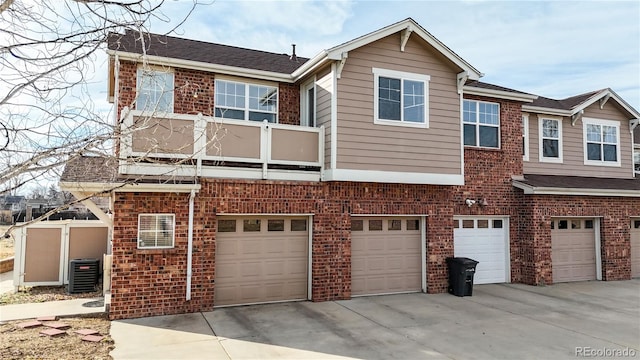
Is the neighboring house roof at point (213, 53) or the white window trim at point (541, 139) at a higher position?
the neighboring house roof at point (213, 53)

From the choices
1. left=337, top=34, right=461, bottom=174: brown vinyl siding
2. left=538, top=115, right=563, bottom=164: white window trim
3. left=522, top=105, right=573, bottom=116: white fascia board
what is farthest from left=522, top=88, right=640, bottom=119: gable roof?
left=337, top=34, right=461, bottom=174: brown vinyl siding

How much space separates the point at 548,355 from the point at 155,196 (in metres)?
7.82

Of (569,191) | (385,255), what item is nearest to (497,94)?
(569,191)

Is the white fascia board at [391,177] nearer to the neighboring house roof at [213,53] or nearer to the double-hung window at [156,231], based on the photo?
the neighboring house roof at [213,53]

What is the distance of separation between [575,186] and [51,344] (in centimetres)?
1463

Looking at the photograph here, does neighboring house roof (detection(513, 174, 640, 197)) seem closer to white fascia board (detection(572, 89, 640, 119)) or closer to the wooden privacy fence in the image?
white fascia board (detection(572, 89, 640, 119))

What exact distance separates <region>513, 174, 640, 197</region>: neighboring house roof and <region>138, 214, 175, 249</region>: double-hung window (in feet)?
34.2

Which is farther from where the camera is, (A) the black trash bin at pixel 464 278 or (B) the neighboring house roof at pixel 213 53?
(A) the black trash bin at pixel 464 278

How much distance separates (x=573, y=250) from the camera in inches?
573

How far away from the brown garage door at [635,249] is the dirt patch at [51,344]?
16956mm

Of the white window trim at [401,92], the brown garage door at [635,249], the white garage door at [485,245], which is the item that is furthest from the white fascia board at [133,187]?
the brown garage door at [635,249]

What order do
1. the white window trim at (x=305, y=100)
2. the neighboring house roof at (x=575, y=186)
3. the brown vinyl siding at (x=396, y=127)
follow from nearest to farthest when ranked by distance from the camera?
1. the brown vinyl siding at (x=396, y=127)
2. the white window trim at (x=305, y=100)
3. the neighboring house roof at (x=575, y=186)

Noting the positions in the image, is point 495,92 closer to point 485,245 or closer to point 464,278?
point 485,245

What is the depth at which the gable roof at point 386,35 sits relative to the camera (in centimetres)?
1029
